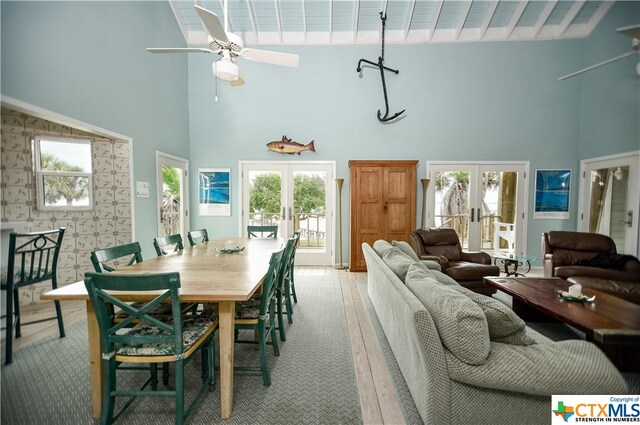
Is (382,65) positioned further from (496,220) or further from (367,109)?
(496,220)

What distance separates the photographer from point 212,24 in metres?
2.05

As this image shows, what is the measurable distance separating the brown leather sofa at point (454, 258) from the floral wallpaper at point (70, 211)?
3.72m

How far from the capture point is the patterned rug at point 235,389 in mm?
1518

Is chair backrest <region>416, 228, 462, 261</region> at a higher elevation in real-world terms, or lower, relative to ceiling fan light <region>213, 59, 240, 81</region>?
lower

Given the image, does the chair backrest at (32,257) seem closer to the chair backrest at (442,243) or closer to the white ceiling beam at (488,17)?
the chair backrest at (442,243)

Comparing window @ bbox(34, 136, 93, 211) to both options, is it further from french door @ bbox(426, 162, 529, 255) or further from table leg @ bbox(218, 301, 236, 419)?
french door @ bbox(426, 162, 529, 255)

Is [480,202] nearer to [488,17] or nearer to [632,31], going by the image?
[488,17]

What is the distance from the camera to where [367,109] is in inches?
205

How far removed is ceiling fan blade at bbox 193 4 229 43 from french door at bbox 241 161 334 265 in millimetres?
3059

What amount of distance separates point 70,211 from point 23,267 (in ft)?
4.39

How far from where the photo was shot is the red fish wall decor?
5020 mm

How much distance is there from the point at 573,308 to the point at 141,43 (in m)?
5.55

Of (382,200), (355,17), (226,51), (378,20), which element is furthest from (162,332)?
(378,20)

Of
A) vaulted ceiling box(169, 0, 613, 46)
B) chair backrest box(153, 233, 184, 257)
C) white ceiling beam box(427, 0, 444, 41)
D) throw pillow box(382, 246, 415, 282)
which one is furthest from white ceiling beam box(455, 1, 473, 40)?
chair backrest box(153, 233, 184, 257)
